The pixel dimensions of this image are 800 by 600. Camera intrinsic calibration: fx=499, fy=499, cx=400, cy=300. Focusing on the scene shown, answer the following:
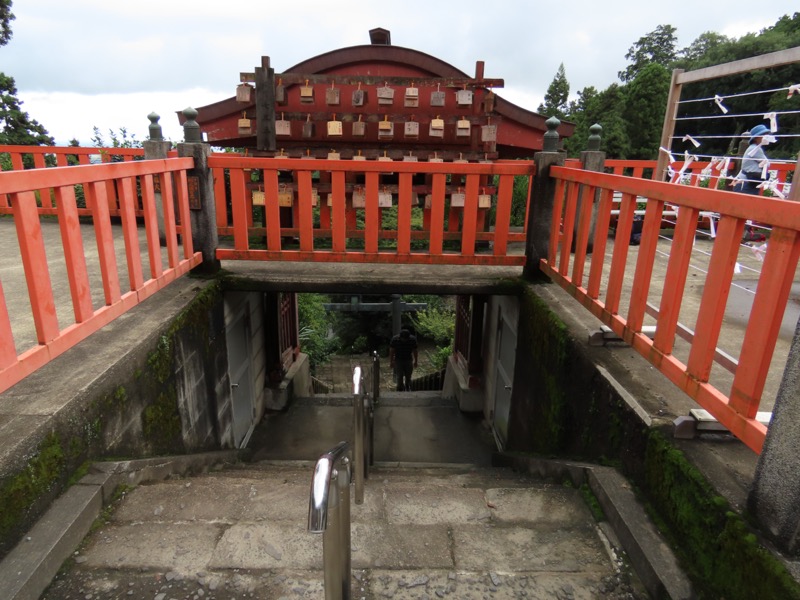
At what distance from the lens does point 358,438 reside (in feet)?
8.19

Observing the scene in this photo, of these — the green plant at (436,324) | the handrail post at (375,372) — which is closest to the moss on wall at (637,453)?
the handrail post at (375,372)

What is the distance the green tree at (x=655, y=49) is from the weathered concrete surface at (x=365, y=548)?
44.0 metres

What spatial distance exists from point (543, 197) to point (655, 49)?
149 ft

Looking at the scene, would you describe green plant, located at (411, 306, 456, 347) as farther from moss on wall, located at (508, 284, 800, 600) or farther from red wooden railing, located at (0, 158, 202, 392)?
red wooden railing, located at (0, 158, 202, 392)

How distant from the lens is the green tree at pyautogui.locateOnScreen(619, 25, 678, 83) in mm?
38938

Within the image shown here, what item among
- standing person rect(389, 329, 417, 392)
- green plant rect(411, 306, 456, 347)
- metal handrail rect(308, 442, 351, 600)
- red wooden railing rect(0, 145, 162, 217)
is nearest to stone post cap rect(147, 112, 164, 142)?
red wooden railing rect(0, 145, 162, 217)

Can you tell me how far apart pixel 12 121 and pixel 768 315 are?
21.5m

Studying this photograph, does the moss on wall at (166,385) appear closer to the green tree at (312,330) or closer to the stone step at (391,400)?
the stone step at (391,400)

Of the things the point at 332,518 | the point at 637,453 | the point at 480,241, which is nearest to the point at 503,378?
the point at 480,241

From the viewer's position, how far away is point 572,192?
3.47 meters

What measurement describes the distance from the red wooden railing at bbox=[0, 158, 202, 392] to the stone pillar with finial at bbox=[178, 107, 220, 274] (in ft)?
0.90

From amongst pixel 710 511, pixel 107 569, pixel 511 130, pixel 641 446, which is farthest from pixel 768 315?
pixel 511 130

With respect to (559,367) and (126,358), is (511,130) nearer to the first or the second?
(559,367)

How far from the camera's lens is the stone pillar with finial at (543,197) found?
384 cm
